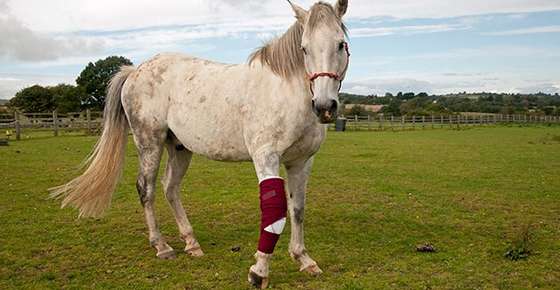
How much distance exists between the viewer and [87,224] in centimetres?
680

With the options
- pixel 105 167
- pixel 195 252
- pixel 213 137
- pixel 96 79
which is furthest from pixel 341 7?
pixel 96 79

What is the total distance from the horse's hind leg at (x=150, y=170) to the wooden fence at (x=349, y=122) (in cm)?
1933

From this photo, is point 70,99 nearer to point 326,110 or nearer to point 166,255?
point 166,255

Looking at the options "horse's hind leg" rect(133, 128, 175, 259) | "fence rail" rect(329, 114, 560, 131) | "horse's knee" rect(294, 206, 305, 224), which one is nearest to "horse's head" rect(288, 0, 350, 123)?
"horse's knee" rect(294, 206, 305, 224)

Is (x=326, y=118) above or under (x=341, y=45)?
under

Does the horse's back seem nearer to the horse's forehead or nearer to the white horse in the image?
the white horse

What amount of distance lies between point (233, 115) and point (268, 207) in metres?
1.07

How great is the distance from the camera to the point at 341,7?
4.14 metres

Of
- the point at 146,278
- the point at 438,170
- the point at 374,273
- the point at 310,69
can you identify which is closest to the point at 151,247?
the point at 146,278

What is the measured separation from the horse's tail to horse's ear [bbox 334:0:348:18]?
3.03 meters

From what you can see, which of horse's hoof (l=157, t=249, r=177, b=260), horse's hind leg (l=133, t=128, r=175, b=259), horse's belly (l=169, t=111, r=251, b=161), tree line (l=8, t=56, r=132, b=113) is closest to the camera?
horse's belly (l=169, t=111, r=251, b=161)

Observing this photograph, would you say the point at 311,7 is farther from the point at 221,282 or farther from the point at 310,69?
the point at 221,282

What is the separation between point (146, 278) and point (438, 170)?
32.6ft

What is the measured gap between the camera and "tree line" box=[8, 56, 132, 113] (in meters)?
48.5
